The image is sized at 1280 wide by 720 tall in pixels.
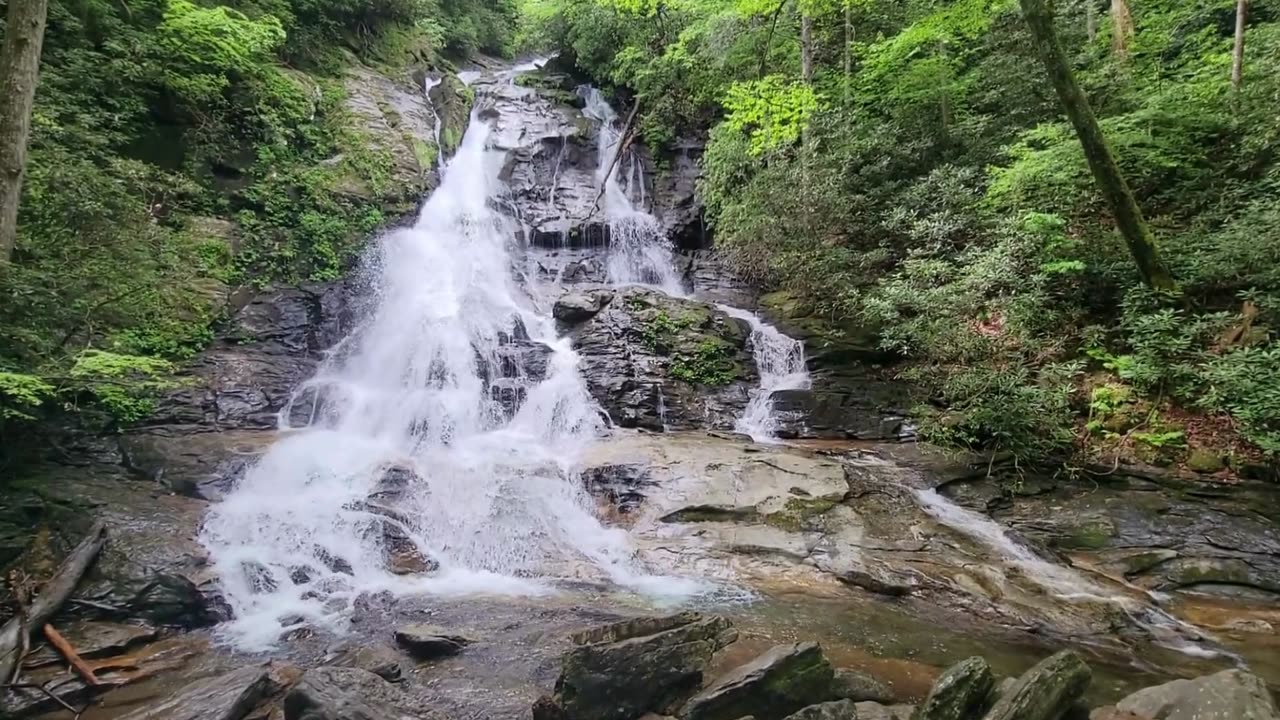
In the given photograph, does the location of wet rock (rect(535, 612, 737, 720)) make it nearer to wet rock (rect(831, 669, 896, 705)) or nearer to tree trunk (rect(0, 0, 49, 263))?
wet rock (rect(831, 669, 896, 705))

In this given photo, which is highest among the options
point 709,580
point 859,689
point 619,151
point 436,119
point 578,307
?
point 436,119

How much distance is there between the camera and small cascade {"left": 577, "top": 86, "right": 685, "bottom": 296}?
15.4m

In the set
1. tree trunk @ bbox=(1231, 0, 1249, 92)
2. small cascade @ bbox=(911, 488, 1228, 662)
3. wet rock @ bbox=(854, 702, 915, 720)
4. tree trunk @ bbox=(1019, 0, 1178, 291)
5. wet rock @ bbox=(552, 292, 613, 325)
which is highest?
tree trunk @ bbox=(1231, 0, 1249, 92)

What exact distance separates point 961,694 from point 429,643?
386cm

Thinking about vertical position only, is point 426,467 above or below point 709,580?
above

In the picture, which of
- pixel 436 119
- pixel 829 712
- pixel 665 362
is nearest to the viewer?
pixel 829 712

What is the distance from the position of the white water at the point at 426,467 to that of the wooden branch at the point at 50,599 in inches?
37.0

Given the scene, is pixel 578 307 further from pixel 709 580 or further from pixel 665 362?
pixel 709 580

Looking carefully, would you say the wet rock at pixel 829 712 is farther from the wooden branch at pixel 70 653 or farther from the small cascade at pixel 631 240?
the small cascade at pixel 631 240

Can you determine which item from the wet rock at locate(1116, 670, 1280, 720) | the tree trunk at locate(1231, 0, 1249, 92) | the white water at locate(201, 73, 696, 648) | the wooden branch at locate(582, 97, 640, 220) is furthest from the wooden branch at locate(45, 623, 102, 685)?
the tree trunk at locate(1231, 0, 1249, 92)

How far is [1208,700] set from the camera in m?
3.62

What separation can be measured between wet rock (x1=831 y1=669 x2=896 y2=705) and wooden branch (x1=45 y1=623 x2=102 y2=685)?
531 cm

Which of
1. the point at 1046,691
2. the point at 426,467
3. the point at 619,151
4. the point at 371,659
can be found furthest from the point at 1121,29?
the point at 371,659

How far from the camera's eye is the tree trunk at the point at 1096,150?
24.5 feet
